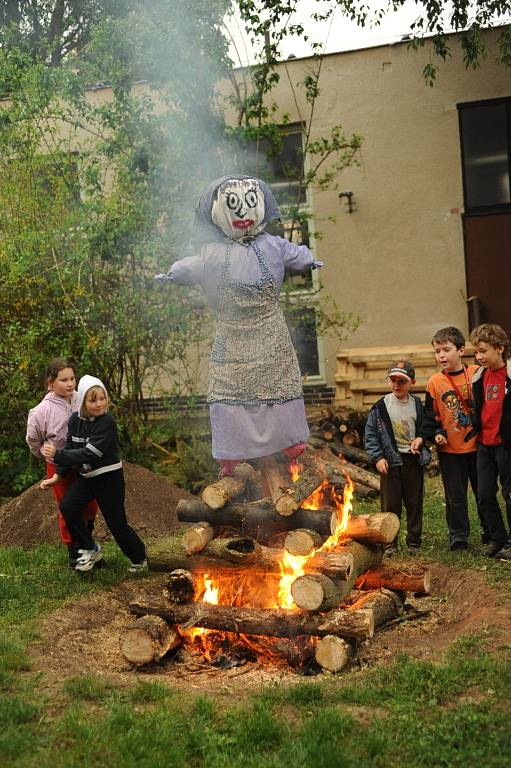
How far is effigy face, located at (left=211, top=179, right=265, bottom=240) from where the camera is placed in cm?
541

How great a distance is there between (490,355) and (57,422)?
3071 millimetres

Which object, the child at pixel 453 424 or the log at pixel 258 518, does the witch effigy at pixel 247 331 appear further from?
the child at pixel 453 424

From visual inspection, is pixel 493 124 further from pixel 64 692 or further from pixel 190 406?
pixel 64 692

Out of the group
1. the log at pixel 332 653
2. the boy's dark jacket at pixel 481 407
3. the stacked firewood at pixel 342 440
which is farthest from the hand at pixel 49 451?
the stacked firewood at pixel 342 440

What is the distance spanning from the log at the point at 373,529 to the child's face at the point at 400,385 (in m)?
1.36

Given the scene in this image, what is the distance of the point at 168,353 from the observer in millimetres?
9328

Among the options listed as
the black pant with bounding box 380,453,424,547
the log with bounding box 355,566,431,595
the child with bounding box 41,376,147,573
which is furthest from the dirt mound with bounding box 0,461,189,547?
the log with bounding box 355,566,431,595

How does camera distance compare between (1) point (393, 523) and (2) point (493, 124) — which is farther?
(2) point (493, 124)

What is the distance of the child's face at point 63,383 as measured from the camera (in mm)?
6484

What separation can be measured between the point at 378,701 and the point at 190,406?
5703 millimetres

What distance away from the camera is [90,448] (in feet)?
19.6

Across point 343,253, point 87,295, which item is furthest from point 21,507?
point 343,253

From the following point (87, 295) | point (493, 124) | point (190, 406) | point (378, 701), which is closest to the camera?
point (378, 701)

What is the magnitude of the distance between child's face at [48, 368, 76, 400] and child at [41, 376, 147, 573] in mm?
358
